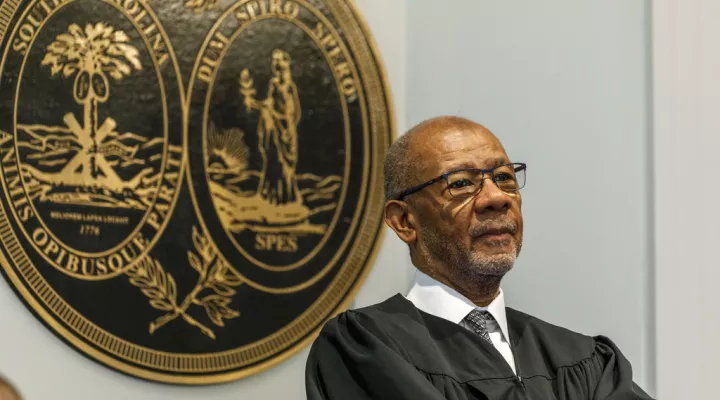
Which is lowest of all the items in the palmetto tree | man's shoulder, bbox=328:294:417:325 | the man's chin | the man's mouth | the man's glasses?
man's shoulder, bbox=328:294:417:325

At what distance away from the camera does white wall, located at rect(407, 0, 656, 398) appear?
2756 millimetres

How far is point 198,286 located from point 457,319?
31.6 inches

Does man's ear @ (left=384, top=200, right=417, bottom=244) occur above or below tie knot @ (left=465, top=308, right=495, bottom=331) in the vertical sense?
above

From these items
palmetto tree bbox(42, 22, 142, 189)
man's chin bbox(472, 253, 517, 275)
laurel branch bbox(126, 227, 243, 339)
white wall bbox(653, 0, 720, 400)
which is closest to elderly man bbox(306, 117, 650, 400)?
man's chin bbox(472, 253, 517, 275)

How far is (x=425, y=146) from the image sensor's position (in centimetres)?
233

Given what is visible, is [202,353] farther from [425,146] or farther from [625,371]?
[625,371]

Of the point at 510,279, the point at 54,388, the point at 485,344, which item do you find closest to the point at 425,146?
the point at 485,344

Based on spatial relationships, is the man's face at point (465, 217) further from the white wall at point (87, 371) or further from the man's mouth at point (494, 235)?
the white wall at point (87, 371)

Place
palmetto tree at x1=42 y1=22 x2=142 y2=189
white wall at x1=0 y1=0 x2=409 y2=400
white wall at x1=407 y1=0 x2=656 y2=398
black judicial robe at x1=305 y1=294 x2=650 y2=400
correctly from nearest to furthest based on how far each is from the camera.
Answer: black judicial robe at x1=305 y1=294 x2=650 y2=400, white wall at x1=0 y1=0 x2=409 y2=400, palmetto tree at x1=42 y1=22 x2=142 y2=189, white wall at x1=407 y1=0 x2=656 y2=398

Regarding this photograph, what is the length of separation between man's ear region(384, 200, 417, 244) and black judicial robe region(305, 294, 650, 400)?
167 mm

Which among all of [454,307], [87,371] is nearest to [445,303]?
[454,307]

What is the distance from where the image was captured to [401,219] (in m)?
2.39

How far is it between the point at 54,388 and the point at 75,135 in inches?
23.5

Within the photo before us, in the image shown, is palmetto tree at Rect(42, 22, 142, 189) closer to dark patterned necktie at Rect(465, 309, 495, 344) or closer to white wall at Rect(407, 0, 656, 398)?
dark patterned necktie at Rect(465, 309, 495, 344)
